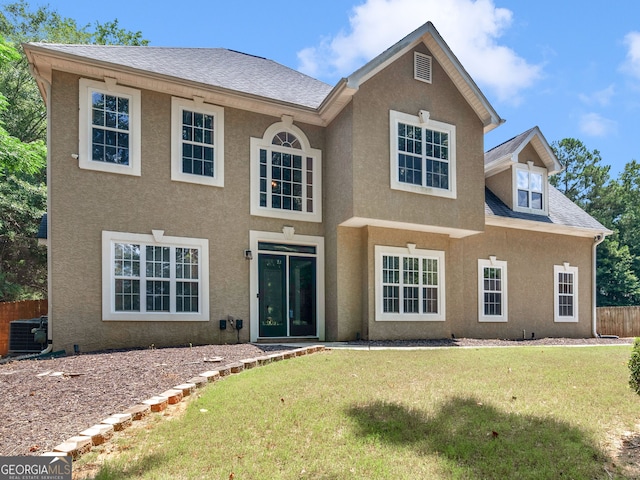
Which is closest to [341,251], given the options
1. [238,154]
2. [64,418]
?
[238,154]

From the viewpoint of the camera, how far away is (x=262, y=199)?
37.8 ft

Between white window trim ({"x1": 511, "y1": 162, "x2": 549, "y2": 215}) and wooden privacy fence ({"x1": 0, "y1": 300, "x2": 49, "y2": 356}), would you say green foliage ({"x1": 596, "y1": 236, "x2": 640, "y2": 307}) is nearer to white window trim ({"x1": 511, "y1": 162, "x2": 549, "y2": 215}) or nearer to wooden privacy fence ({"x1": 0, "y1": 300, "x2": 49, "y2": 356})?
white window trim ({"x1": 511, "y1": 162, "x2": 549, "y2": 215})

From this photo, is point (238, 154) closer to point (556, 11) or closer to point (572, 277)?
point (556, 11)

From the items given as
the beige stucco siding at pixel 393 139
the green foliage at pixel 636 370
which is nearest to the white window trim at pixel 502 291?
the beige stucco siding at pixel 393 139

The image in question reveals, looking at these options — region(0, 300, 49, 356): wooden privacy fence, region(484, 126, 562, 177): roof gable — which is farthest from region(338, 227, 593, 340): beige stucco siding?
region(0, 300, 49, 356): wooden privacy fence

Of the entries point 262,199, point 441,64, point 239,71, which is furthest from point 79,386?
point 441,64

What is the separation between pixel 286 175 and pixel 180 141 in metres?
2.86

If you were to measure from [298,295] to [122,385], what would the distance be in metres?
6.34

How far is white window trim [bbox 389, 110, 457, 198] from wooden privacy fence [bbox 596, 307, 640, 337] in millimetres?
11596

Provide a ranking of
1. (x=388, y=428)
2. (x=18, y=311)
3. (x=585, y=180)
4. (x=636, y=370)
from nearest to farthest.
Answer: (x=388, y=428) < (x=636, y=370) < (x=18, y=311) < (x=585, y=180)

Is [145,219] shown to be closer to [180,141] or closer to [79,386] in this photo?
[180,141]

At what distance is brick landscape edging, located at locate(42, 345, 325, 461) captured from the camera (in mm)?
3787

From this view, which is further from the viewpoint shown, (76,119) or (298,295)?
(298,295)

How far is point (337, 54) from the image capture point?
63.7ft
